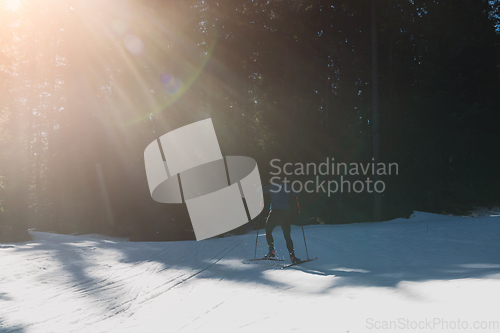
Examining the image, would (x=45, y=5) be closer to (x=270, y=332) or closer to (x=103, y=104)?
(x=103, y=104)

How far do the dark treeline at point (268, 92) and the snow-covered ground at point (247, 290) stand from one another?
1518cm

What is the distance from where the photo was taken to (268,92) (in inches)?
995

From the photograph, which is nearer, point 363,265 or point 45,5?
point 363,265

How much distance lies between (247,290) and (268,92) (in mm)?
21380

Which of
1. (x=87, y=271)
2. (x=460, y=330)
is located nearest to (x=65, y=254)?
(x=87, y=271)

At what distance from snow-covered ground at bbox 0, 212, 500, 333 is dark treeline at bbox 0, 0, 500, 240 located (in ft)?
49.8

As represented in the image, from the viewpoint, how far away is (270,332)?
326cm

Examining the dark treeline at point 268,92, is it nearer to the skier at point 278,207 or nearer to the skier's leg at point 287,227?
the skier at point 278,207

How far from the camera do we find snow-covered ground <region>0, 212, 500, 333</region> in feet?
11.2

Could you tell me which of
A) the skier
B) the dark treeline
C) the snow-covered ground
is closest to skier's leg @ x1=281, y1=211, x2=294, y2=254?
the skier

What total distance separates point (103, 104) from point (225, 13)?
1101cm

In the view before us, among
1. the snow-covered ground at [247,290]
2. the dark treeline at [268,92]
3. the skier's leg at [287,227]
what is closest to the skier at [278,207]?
the skier's leg at [287,227]

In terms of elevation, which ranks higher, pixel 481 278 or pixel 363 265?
pixel 481 278

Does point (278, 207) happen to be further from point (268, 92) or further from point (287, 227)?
point (268, 92)
